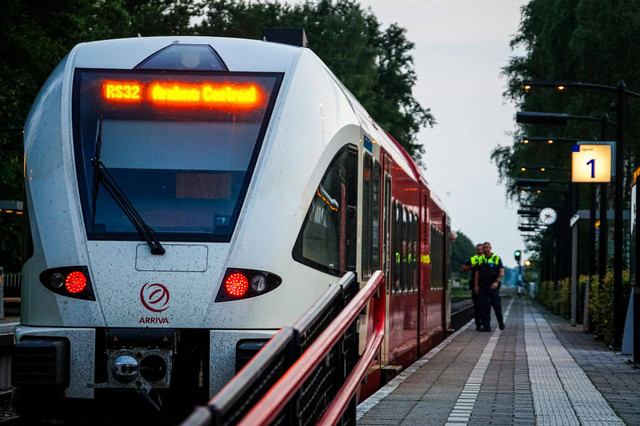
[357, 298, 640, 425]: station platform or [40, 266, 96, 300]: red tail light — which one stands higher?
[40, 266, 96, 300]: red tail light

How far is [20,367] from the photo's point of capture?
324 inches

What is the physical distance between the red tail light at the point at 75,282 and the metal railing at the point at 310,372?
2.01m

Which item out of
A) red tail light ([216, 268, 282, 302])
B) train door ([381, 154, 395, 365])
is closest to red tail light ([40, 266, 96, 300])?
red tail light ([216, 268, 282, 302])

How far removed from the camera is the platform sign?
2683 cm

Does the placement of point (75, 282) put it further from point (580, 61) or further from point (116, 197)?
point (580, 61)

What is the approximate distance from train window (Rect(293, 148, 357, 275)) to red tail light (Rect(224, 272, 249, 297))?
0.44 metres

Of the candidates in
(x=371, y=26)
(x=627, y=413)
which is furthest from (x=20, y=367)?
(x=371, y=26)

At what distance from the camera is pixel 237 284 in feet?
27.6

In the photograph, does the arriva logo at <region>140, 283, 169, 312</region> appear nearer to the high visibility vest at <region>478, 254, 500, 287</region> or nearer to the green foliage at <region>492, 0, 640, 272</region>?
the high visibility vest at <region>478, 254, 500, 287</region>

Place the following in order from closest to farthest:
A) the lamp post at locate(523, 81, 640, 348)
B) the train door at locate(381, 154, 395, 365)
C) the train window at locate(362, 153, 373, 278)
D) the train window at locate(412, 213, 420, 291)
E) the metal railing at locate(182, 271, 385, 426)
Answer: the metal railing at locate(182, 271, 385, 426)
the train window at locate(362, 153, 373, 278)
the train door at locate(381, 154, 395, 365)
the train window at locate(412, 213, 420, 291)
the lamp post at locate(523, 81, 640, 348)

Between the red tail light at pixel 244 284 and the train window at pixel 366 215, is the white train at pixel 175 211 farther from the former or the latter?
the train window at pixel 366 215

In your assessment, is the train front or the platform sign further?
the platform sign

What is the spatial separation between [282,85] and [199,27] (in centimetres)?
4813

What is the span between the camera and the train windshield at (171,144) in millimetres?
8688
